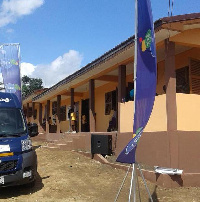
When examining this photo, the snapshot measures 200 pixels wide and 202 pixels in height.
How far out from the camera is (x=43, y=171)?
30.5ft

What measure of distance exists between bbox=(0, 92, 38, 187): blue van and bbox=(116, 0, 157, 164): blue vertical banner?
10.2 ft

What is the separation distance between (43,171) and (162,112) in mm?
4157

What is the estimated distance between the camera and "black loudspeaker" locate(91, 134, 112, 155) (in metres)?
10.7

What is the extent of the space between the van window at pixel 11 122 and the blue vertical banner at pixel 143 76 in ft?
11.6

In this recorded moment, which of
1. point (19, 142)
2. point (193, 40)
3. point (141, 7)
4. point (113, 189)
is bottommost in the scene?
point (113, 189)

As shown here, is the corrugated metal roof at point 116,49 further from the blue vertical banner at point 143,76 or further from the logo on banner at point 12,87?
the blue vertical banner at point 143,76

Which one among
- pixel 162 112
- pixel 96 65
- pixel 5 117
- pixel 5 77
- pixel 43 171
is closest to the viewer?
pixel 5 117

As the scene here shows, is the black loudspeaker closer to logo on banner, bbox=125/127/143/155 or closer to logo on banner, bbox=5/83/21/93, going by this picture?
logo on banner, bbox=5/83/21/93

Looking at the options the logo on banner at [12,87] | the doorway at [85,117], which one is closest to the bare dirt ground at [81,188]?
the logo on banner at [12,87]

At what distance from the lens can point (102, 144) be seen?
35.6 ft

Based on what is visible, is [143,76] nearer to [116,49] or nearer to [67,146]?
[116,49]

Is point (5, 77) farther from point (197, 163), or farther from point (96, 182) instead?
point (197, 163)

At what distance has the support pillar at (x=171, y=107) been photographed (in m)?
7.97

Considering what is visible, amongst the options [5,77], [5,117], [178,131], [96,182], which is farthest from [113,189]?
[5,77]
